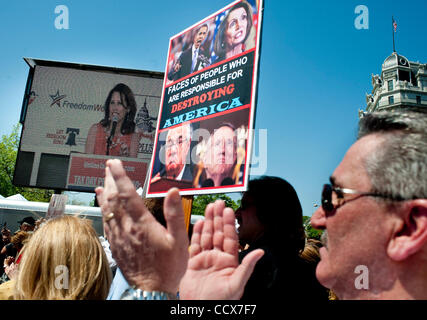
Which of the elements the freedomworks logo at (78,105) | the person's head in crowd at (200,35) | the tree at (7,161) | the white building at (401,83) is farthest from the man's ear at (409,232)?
the white building at (401,83)

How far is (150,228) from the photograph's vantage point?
3.44 feet

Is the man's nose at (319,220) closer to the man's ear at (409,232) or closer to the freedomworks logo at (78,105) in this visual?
the man's ear at (409,232)

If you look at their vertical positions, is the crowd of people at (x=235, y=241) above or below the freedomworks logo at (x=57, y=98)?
below

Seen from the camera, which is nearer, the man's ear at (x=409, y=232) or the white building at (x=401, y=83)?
the man's ear at (x=409, y=232)

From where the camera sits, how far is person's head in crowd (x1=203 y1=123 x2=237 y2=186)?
2.56 metres

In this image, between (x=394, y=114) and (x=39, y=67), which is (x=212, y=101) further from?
(x=39, y=67)

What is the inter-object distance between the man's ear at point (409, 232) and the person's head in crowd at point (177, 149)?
202cm

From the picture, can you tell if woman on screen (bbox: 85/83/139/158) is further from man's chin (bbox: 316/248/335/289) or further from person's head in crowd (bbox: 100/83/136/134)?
man's chin (bbox: 316/248/335/289)

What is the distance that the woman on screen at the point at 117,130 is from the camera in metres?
14.0

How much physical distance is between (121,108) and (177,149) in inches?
473

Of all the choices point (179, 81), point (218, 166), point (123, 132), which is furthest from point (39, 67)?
point (218, 166)

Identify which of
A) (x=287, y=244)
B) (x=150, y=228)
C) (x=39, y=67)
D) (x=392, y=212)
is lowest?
(x=287, y=244)

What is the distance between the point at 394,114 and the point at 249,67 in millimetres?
1609

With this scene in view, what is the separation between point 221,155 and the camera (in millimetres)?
2650
